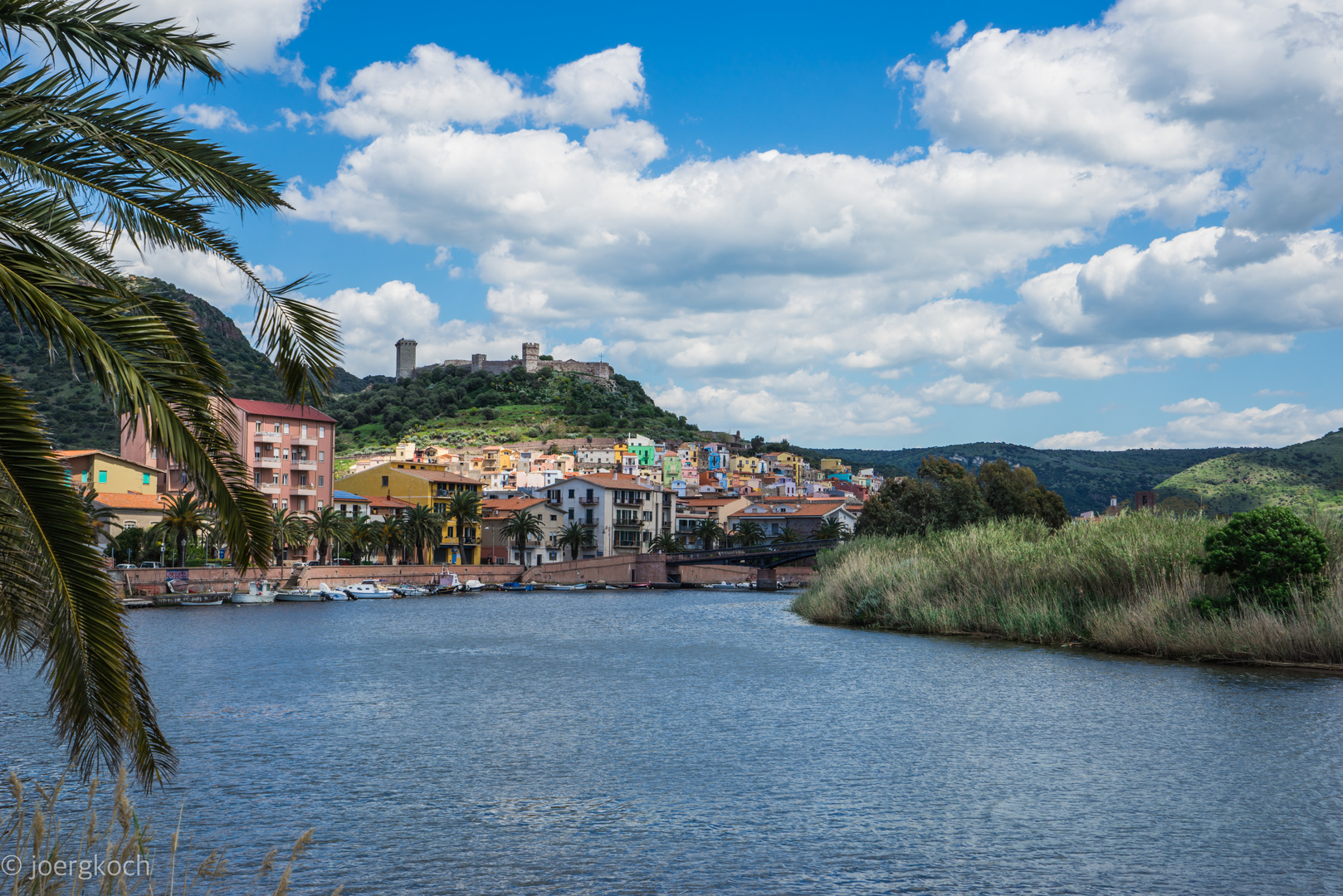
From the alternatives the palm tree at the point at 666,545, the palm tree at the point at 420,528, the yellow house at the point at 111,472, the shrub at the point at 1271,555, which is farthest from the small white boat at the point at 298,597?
the shrub at the point at 1271,555

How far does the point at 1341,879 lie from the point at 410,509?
287ft

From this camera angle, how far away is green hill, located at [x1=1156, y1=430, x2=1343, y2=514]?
101m

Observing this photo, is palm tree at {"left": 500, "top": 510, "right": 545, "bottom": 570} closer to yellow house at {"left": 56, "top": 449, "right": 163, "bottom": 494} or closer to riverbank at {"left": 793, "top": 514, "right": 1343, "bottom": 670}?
yellow house at {"left": 56, "top": 449, "right": 163, "bottom": 494}

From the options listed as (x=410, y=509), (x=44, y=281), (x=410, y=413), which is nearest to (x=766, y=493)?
(x=410, y=413)

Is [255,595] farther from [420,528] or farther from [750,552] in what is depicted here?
[750,552]

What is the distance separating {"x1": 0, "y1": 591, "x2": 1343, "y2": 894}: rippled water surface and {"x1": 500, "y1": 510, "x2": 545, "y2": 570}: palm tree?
71.0 meters

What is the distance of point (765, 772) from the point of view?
17.6m

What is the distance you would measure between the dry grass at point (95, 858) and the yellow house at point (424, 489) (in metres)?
90.6

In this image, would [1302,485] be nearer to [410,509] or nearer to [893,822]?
[410,509]

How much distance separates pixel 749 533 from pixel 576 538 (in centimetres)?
2153

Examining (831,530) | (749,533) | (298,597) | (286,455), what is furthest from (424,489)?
(831,530)

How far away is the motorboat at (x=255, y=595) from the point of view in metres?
67.1

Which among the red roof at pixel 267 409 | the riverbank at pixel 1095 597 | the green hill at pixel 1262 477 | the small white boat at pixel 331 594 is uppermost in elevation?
the red roof at pixel 267 409

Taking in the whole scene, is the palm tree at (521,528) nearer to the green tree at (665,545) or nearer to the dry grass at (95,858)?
the green tree at (665,545)
